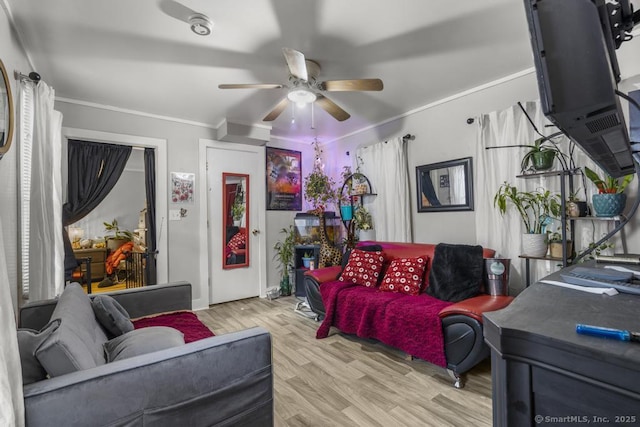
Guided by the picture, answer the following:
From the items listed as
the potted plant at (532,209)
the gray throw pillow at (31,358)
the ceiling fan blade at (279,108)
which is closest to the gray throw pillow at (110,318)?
the gray throw pillow at (31,358)

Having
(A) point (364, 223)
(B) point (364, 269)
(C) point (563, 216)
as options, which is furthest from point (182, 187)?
(C) point (563, 216)

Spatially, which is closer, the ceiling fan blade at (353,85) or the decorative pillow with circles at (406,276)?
the ceiling fan blade at (353,85)

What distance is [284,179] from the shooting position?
14.9 feet

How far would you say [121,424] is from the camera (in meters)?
0.95

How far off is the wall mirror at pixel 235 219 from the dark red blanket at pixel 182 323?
1842 mm

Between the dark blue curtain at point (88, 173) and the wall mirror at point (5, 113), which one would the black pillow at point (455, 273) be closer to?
the wall mirror at point (5, 113)

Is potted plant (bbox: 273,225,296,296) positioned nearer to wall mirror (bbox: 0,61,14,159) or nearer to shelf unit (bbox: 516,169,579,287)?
shelf unit (bbox: 516,169,579,287)

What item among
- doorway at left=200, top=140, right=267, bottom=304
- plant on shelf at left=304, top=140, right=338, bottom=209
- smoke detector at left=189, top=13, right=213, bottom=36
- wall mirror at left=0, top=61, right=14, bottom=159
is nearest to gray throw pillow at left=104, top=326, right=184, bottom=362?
wall mirror at left=0, top=61, right=14, bottom=159

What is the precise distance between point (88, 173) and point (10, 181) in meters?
1.52

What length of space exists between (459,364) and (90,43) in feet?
11.5

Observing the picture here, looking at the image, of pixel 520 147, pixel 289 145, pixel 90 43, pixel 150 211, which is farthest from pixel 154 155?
pixel 520 147

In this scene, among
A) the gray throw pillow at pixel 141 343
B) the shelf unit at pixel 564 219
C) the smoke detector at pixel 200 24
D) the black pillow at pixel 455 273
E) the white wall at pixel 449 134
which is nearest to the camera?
the gray throw pillow at pixel 141 343

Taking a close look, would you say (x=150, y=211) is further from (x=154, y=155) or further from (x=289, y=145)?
(x=289, y=145)

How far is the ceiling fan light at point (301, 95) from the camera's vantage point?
7.47ft
